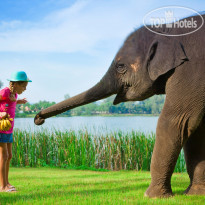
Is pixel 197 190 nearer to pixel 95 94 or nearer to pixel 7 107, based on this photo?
pixel 95 94

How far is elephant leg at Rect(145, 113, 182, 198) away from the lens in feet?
12.0

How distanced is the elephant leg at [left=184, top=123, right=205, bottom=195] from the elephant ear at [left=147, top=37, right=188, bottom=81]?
1065 millimetres

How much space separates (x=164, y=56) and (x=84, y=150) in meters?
5.76

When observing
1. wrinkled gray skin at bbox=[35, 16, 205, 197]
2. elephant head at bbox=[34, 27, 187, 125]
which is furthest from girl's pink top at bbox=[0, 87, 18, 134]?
wrinkled gray skin at bbox=[35, 16, 205, 197]

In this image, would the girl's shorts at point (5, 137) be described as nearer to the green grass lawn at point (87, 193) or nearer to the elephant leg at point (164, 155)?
the green grass lawn at point (87, 193)

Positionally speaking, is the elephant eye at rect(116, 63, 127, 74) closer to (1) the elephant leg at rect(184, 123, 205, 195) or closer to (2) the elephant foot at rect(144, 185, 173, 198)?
(1) the elephant leg at rect(184, 123, 205, 195)

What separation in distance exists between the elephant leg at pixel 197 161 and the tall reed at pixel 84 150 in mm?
4332

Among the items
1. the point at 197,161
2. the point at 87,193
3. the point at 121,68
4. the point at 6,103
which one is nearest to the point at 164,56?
the point at 121,68

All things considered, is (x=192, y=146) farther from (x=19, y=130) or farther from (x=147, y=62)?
(x=19, y=130)

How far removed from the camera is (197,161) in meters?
4.21

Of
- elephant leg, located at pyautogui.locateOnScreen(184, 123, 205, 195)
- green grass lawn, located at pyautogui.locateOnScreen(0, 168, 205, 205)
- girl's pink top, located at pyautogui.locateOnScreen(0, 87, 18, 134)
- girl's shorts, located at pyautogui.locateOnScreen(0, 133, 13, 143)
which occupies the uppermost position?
girl's pink top, located at pyautogui.locateOnScreen(0, 87, 18, 134)

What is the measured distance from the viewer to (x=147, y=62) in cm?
381

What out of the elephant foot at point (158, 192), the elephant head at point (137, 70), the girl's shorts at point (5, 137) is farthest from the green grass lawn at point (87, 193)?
the elephant head at point (137, 70)

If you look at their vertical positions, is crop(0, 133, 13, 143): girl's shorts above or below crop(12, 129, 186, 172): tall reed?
above
